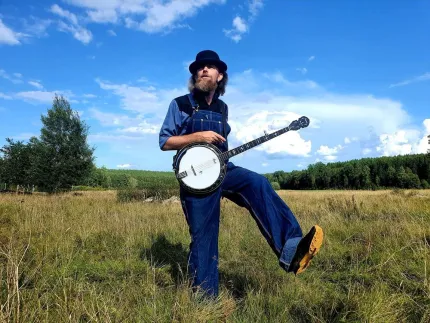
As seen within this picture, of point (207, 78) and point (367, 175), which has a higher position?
point (367, 175)

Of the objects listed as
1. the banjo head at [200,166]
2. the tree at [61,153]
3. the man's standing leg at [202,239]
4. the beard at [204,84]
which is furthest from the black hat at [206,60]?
the tree at [61,153]

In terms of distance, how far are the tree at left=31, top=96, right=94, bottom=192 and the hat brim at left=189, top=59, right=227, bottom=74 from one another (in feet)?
116

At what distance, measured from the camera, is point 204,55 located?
12.0 feet

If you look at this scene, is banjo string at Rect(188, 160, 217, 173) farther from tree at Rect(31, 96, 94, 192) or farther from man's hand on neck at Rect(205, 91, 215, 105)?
tree at Rect(31, 96, 94, 192)

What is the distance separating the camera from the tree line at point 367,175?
7544 cm

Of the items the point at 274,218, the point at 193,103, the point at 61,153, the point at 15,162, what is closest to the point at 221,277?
the point at 274,218

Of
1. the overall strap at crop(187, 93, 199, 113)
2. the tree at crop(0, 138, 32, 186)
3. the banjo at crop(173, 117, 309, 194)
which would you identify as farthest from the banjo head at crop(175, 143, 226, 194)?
the tree at crop(0, 138, 32, 186)

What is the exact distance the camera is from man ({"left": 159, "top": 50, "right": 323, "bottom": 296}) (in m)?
3.08

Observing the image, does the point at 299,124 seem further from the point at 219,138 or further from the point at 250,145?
the point at 219,138

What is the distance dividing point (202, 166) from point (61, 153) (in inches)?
1448

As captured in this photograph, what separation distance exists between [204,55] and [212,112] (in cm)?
61

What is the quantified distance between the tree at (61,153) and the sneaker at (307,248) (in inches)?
1435

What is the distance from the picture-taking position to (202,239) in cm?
332

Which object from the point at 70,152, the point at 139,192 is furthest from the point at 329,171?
the point at 139,192
